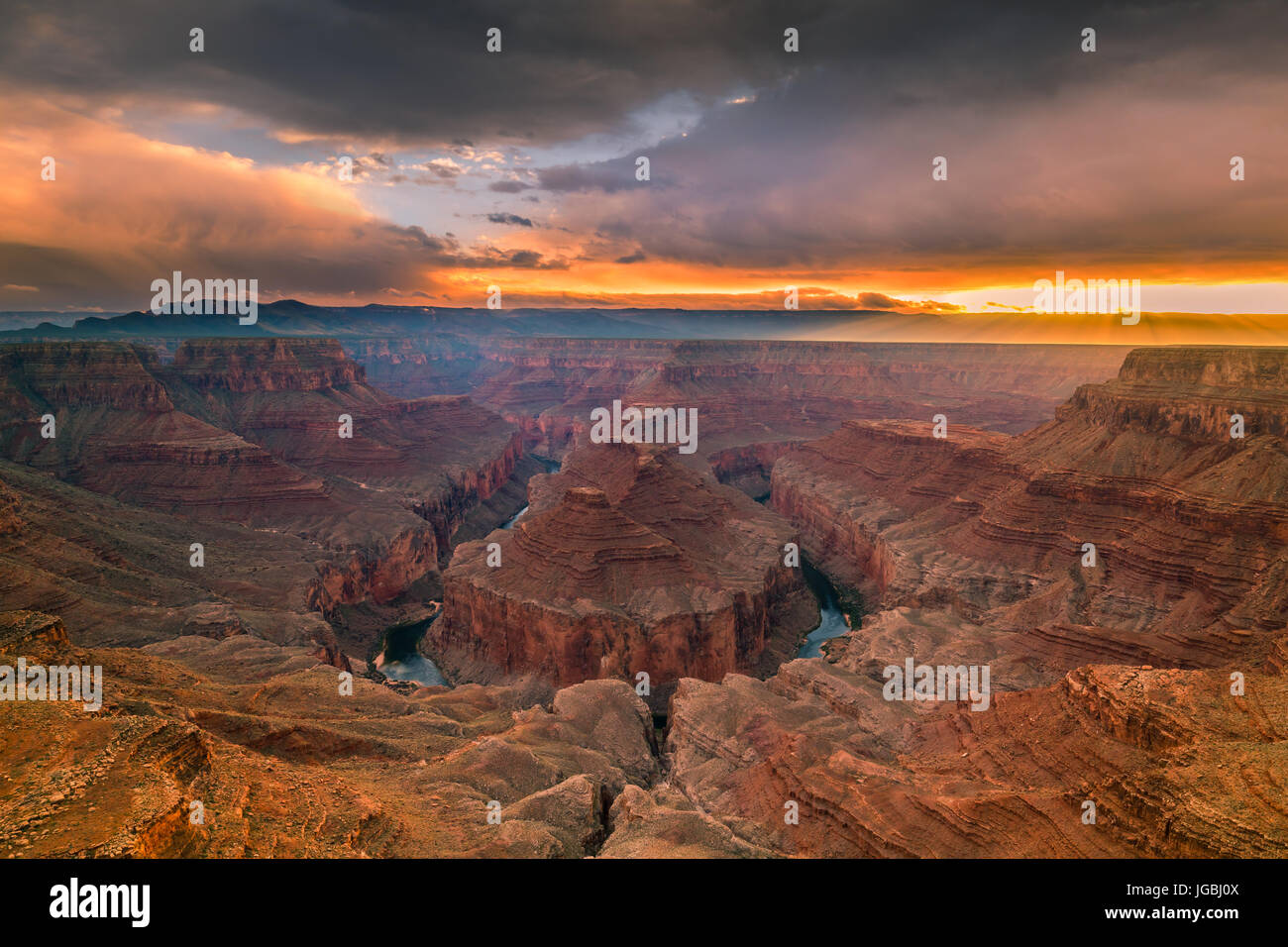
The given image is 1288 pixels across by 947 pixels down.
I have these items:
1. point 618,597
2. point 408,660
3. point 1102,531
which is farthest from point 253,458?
point 1102,531

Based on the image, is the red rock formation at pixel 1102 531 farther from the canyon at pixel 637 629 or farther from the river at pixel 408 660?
the river at pixel 408 660

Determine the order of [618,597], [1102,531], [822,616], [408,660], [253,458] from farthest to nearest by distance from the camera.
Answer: [253,458]
[822,616]
[408,660]
[1102,531]
[618,597]

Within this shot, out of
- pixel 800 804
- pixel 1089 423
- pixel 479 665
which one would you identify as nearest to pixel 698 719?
pixel 800 804

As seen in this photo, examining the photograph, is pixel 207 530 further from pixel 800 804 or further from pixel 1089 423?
pixel 1089 423


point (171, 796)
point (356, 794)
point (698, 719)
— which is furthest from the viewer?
point (698, 719)

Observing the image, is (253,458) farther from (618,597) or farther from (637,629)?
(637,629)

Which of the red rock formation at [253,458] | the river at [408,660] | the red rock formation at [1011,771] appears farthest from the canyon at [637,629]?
the river at [408,660]
